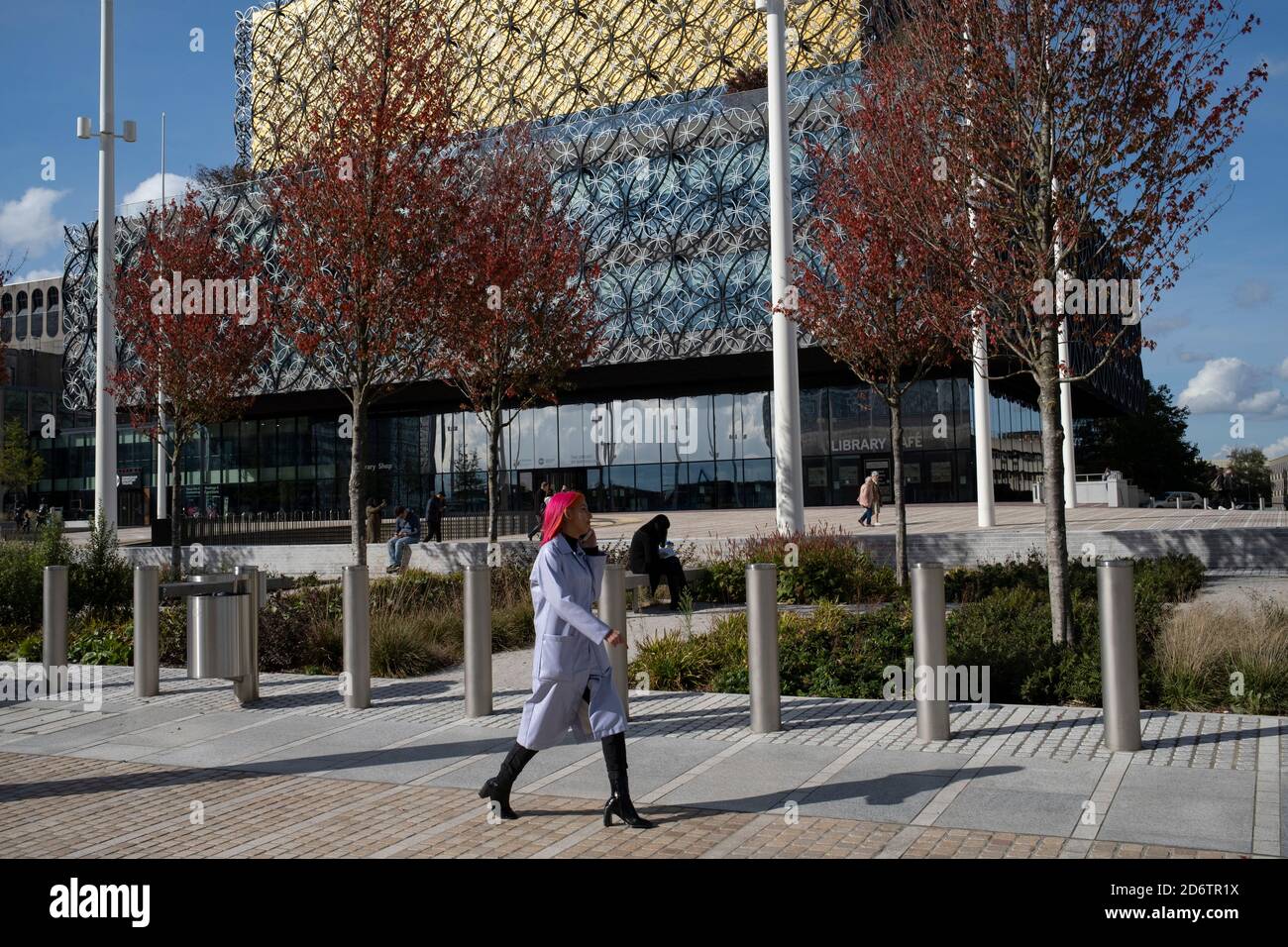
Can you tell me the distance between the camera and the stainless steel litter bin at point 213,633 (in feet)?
28.3

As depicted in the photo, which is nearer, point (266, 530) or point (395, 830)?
point (395, 830)

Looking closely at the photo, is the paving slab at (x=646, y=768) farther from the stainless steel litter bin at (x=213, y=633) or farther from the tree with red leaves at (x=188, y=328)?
the tree with red leaves at (x=188, y=328)

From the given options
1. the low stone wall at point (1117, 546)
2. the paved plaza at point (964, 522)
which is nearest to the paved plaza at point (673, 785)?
the low stone wall at point (1117, 546)

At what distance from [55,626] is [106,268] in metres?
16.5

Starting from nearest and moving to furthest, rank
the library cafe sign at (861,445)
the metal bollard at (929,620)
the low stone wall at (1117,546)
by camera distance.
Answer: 1. the metal bollard at (929,620)
2. the low stone wall at (1117,546)
3. the library cafe sign at (861,445)

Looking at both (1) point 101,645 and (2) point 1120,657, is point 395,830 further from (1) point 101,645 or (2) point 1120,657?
(1) point 101,645

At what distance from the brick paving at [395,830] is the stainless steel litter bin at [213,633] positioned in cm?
195

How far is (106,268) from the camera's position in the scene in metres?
24.4

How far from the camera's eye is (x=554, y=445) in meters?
52.2

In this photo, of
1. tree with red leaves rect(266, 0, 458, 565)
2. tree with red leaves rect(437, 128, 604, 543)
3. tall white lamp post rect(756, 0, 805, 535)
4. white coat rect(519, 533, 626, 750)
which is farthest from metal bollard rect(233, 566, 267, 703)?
tall white lamp post rect(756, 0, 805, 535)

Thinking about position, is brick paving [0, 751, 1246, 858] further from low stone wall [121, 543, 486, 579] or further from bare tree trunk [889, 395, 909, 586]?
low stone wall [121, 543, 486, 579]

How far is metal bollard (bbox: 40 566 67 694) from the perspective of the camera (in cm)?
1041

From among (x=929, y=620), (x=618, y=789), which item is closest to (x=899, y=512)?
(x=929, y=620)
